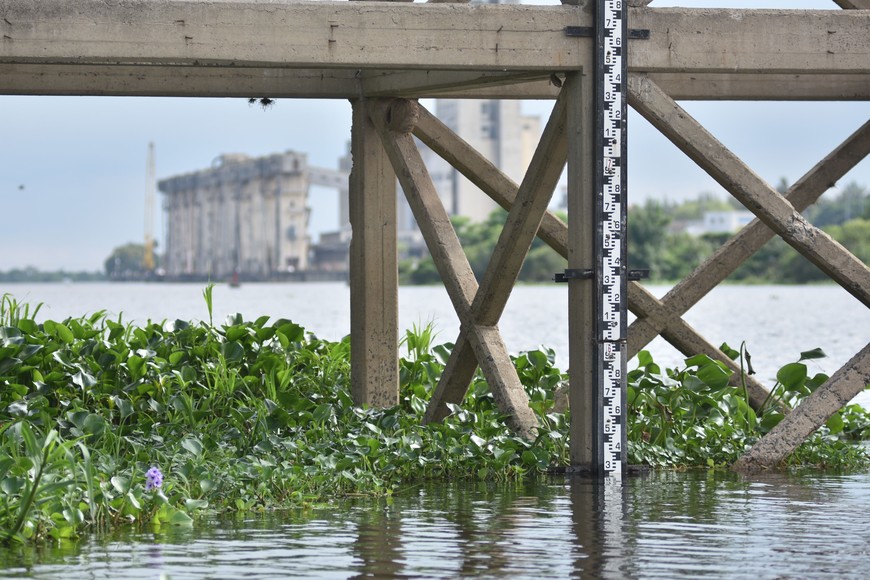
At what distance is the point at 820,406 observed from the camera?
9.49 metres

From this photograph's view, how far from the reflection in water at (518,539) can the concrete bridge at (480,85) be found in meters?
0.95

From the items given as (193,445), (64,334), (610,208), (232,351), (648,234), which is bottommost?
(193,445)

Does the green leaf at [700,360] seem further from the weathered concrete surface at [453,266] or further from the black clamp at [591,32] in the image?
the black clamp at [591,32]

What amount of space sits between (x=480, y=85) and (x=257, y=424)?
8.49ft

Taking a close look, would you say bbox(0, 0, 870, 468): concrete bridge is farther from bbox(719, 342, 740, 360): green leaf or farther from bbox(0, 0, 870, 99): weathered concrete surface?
bbox(719, 342, 740, 360): green leaf

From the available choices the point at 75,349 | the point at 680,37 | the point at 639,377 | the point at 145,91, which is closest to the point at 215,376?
the point at 75,349

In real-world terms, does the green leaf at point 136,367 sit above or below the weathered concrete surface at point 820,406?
above

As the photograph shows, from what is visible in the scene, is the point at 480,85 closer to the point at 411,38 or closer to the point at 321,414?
the point at 411,38

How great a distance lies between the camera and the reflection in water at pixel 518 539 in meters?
6.35

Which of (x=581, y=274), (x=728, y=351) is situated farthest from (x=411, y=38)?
(x=728, y=351)

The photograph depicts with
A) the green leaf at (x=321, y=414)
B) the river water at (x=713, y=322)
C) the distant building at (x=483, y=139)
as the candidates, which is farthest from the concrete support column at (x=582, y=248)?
the distant building at (x=483, y=139)

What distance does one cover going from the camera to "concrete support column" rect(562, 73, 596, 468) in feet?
29.8

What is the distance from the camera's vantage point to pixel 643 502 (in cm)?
834

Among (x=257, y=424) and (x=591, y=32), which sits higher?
(x=591, y=32)
